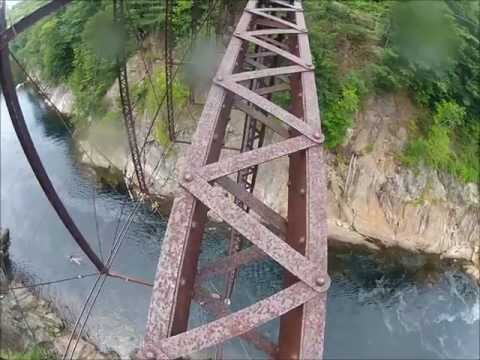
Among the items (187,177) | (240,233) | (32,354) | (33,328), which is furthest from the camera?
(33,328)

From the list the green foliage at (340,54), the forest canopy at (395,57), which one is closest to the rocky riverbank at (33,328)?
→ the forest canopy at (395,57)

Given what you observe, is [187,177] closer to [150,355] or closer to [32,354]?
[150,355]

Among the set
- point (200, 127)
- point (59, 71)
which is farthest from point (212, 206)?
point (59, 71)

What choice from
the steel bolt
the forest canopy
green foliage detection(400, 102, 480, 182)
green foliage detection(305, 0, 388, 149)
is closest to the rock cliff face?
green foliage detection(400, 102, 480, 182)

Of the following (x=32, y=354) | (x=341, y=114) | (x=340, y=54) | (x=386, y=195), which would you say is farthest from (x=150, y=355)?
(x=340, y=54)

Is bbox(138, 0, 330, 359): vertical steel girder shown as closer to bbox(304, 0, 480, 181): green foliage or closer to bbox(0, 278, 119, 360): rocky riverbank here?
bbox(0, 278, 119, 360): rocky riverbank

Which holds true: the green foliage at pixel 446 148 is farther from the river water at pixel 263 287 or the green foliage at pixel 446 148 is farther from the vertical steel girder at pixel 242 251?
the vertical steel girder at pixel 242 251
